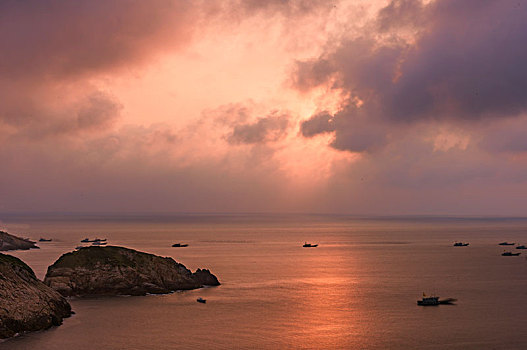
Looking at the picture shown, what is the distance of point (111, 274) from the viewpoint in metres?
88.5

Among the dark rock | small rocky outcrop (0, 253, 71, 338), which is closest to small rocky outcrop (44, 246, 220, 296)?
the dark rock

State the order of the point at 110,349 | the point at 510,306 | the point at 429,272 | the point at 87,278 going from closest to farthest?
the point at 110,349, the point at 510,306, the point at 87,278, the point at 429,272

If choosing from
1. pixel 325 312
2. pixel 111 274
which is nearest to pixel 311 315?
pixel 325 312

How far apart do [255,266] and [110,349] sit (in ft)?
275

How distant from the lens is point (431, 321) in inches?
2763

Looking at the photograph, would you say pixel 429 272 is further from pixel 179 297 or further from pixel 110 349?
pixel 110 349

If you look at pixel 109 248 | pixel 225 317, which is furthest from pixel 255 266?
pixel 225 317

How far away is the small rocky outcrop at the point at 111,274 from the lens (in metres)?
86.2

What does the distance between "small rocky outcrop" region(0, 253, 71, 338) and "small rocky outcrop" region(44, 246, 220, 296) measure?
696 inches

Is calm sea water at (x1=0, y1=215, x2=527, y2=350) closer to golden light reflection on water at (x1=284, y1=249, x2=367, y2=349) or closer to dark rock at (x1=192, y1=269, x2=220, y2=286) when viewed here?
golden light reflection on water at (x1=284, y1=249, x2=367, y2=349)

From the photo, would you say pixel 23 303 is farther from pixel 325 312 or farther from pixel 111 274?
pixel 325 312

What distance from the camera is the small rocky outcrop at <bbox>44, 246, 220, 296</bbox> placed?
3393 inches

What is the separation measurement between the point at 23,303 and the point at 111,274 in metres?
27.7

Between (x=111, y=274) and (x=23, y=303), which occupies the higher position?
(x=111, y=274)
